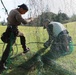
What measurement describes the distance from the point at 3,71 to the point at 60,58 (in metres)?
1.42

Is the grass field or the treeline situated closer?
the treeline

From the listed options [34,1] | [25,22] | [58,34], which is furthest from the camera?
[58,34]

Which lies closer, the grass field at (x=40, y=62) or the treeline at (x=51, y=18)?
the treeline at (x=51, y=18)

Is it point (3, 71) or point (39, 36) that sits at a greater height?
point (39, 36)

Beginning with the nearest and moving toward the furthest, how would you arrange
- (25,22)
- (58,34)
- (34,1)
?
(34,1)
(25,22)
(58,34)

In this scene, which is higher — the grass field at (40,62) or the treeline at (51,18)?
the treeline at (51,18)

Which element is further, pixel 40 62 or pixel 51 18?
pixel 40 62

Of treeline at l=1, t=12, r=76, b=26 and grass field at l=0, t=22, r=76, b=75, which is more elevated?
treeline at l=1, t=12, r=76, b=26

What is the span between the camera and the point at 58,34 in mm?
9852

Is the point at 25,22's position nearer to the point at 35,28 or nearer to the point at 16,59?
the point at 35,28

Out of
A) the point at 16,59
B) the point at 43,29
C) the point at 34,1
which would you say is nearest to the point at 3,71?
the point at 16,59

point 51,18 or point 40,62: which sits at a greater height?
point 51,18

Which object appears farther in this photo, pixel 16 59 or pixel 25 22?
pixel 16 59

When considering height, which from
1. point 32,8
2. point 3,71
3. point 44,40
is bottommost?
point 3,71
